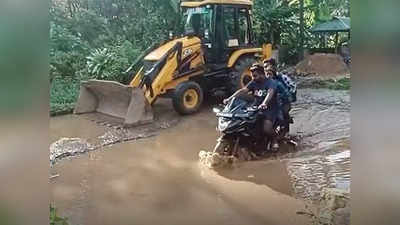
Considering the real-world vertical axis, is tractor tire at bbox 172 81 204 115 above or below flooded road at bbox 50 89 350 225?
above

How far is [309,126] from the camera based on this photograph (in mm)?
3477

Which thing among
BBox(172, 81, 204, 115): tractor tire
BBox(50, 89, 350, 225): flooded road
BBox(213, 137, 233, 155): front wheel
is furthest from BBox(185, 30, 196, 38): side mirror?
BBox(213, 137, 233, 155): front wheel

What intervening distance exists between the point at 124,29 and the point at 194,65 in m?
0.73

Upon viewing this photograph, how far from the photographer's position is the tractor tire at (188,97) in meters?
3.70

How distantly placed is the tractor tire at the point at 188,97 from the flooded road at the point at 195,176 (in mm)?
95

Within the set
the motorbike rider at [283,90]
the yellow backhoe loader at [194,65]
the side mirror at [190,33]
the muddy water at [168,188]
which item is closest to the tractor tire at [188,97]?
the yellow backhoe loader at [194,65]

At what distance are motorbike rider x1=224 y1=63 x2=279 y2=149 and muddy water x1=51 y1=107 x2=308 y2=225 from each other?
26cm

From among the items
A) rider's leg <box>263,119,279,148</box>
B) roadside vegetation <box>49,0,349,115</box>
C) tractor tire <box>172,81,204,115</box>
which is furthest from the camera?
tractor tire <box>172,81,204,115</box>

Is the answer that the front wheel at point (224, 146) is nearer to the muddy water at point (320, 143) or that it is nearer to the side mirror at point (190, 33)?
the muddy water at point (320, 143)

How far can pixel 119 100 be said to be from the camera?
3969 millimetres

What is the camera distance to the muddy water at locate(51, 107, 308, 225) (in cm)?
264

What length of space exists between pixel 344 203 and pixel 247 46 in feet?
5.44

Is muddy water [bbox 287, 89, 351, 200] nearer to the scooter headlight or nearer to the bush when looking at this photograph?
the scooter headlight
